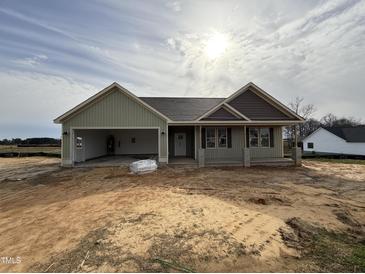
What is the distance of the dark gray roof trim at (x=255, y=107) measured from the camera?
15384mm

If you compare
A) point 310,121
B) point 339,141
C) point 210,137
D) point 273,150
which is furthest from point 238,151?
point 310,121

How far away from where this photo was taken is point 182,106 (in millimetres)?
17344

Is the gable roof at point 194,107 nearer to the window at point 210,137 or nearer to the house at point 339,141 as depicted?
the window at point 210,137

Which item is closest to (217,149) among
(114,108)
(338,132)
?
(114,108)

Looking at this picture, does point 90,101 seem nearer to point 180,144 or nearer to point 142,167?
point 142,167

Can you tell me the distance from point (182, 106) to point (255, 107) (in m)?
5.50

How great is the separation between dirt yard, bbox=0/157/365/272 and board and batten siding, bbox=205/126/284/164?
6.97m

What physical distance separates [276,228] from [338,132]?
116 feet

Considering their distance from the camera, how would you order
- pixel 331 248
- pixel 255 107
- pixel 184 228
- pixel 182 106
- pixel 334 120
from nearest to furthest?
1. pixel 331 248
2. pixel 184 228
3. pixel 255 107
4. pixel 182 106
5. pixel 334 120

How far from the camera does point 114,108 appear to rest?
13.9m

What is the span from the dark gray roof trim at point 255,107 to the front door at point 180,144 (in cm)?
466

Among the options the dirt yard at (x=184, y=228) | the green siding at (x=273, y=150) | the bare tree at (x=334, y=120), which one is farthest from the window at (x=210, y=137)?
the bare tree at (x=334, y=120)

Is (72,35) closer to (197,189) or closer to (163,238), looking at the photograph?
(197,189)

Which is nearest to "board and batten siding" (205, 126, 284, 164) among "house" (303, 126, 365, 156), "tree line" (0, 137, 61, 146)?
"house" (303, 126, 365, 156)
